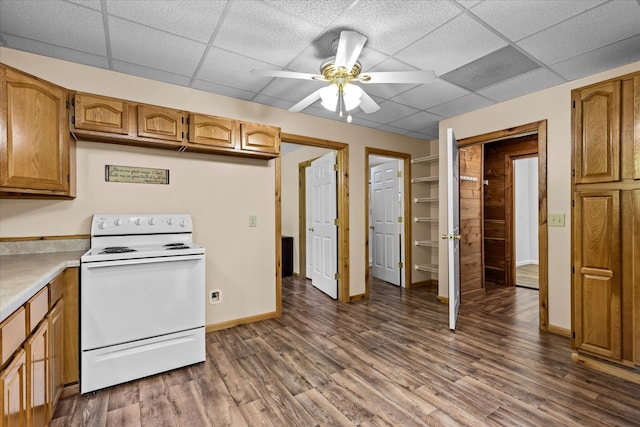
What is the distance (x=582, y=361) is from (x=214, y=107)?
3.90 metres

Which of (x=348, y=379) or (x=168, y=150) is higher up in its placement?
(x=168, y=150)

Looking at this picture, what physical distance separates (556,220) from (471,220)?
1.43 metres

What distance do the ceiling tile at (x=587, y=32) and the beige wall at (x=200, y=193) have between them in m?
2.24

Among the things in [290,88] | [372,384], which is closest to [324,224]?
[290,88]

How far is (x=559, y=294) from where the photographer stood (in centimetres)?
301

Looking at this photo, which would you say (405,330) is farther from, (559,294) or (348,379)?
(559,294)

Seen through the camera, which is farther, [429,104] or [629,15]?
[429,104]

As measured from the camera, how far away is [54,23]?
1965 mm

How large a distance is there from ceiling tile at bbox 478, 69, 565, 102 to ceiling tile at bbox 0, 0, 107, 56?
3334 millimetres

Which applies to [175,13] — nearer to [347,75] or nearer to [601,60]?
[347,75]

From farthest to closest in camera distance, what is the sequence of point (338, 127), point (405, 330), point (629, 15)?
point (338, 127)
point (405, 330)
point (629, 15)

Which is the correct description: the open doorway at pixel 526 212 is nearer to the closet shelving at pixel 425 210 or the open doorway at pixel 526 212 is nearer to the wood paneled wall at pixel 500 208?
the wood paneled wall at pixel 500 208

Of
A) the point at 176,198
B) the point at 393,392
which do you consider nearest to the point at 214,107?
the point at 176,198

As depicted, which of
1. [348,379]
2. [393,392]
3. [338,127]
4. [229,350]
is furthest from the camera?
[338,127]
